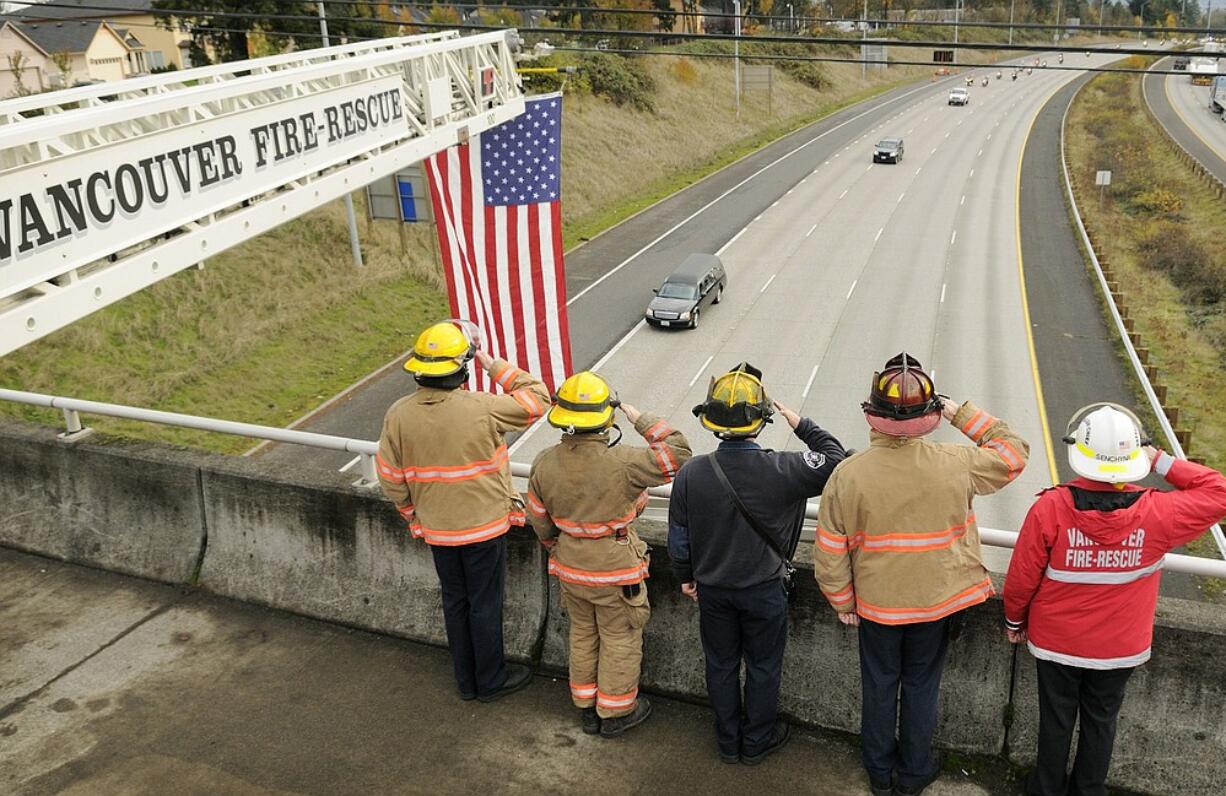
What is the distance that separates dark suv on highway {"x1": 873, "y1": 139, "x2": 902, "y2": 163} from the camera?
181 ft

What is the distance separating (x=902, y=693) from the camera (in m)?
4.18

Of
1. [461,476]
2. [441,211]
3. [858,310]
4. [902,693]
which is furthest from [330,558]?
[858,310]

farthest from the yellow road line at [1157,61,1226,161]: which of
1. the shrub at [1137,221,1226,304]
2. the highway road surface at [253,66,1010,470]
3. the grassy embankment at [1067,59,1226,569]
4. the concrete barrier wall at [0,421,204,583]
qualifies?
the concrete barrier wall at [0,421,204,583]

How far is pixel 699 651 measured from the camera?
498cm

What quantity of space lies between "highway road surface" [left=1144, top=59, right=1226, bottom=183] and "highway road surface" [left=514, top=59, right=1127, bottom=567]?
12.6 metres

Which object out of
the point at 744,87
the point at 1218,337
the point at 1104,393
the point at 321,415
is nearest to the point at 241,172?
the point at 321,415

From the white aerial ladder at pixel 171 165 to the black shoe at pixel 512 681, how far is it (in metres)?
3.09

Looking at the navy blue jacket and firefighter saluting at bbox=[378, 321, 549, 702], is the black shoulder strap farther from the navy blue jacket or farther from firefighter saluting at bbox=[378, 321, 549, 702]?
firefighter saluting at bbox=[378, 321, 549, 702]

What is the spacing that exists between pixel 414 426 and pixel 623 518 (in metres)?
1.06

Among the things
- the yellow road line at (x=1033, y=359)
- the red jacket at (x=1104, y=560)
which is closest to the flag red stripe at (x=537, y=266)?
the red jacket at (x=1104, y=560)

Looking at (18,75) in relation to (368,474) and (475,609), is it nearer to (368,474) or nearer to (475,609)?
(368,474)

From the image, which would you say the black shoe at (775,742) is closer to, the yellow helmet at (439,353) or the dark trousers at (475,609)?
the dark trousers at (475,609)

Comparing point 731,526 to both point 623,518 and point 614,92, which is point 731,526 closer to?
point 623,518

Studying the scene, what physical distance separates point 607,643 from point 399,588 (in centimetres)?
145
